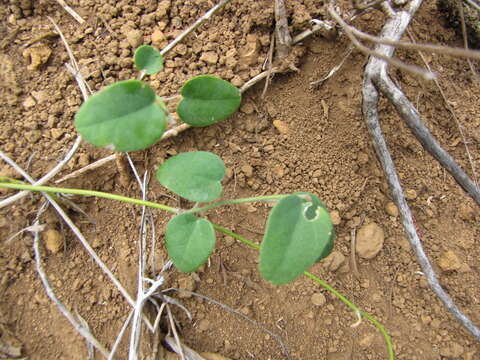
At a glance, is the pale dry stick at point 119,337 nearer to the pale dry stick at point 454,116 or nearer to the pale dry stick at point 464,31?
the pale dry stick at point 454,116

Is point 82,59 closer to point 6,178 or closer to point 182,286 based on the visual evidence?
point 6,178

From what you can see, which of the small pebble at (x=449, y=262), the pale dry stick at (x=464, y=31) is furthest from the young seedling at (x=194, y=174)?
the pale dry stick at (x=464, y=31)

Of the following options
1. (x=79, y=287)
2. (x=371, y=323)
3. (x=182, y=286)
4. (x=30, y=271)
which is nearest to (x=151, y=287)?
(x=182, y=286)

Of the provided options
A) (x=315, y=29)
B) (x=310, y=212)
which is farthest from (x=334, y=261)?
(x=315, y=29)

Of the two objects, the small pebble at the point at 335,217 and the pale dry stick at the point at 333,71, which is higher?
the pale dry stick at the point at 333,71

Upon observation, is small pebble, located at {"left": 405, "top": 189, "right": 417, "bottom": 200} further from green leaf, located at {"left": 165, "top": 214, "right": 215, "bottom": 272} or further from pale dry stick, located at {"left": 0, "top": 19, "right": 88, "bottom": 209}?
pale dry stick, located at {"left": 0, "top": 19, "right": 88, "bottom": 209}

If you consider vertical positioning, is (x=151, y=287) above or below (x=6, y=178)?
below
